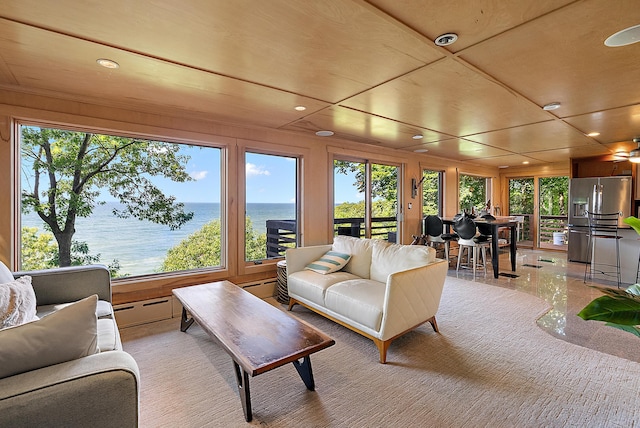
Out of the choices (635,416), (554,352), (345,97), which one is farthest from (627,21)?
(554,352)

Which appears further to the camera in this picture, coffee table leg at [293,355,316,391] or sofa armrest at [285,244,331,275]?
sofa armrest at [285,244,331,275]

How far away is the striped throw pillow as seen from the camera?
346 cm

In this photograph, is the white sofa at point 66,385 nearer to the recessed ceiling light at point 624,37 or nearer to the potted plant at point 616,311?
the potted plant at point 616,311

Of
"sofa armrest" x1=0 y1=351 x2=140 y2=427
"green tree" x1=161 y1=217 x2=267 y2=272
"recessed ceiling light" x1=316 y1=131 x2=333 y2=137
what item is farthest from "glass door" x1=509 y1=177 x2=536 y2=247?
"sofa armrest" x1=0 y1=351 x2=140 y2=427

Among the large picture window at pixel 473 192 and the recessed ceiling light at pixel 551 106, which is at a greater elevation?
the recessed ceiling light at pixel 551 106

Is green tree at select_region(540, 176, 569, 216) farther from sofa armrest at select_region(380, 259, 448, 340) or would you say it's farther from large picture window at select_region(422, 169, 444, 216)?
sofa armrest at select_region(380, 259, 448, 340)

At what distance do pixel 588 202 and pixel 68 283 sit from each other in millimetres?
8461

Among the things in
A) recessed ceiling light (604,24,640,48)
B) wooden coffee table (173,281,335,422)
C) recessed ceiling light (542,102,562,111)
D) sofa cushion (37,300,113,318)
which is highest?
recessed ceiling light (542,102,562,111)

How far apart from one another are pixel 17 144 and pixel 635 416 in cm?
506

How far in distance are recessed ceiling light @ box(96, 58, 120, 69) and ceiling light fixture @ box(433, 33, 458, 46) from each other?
220cm

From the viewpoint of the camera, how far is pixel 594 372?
7.34 ft

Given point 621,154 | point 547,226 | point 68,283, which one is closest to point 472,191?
point 547,226

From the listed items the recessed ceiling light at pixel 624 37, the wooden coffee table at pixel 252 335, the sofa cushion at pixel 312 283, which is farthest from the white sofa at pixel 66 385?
the recessed ceiling light at pixel 624 37

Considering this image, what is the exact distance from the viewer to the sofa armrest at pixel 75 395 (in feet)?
3.18
